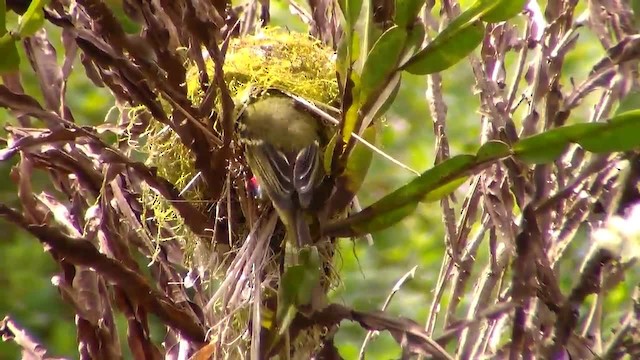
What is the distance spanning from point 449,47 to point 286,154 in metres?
0.40

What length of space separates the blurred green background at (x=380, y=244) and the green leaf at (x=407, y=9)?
1256mm

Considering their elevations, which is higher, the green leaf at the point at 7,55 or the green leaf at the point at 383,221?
the green leaf at the point at 7,55

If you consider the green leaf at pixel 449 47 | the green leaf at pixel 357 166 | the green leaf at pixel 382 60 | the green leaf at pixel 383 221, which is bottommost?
the green leaf at pixel 383 221

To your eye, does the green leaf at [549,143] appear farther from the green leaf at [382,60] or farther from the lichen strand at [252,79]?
the lichen strand at [252,79]

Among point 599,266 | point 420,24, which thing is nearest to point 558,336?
point 599,266

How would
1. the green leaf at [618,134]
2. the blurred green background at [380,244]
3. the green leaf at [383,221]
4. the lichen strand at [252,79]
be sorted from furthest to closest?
the blurred green background at [380,244], the lichen strand at [252,79], the green leaf at [383,221], the green leaf at [618,134]

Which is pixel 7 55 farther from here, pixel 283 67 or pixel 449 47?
pixel 283 67

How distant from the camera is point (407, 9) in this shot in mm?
853

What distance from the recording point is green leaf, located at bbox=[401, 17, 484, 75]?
0.88 m

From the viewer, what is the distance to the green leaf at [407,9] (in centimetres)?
85

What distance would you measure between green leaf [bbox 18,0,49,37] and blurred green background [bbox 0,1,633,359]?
1278 mm

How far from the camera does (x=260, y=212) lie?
1.13 m

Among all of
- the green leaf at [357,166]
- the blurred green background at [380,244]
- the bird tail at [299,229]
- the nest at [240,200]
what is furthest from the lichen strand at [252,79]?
the blurred green background at [380,244]

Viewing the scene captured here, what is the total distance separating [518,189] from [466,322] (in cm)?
16
